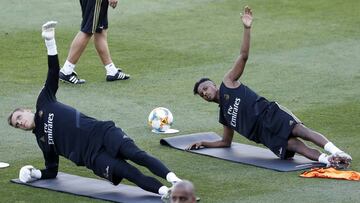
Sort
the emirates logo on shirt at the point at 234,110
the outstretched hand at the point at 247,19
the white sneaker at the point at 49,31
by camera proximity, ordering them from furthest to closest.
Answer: the emirates logo on shirt at the point at 234,110 < the outstretched hand at the point at 247,19 < the white sneaker at the point at 49,31

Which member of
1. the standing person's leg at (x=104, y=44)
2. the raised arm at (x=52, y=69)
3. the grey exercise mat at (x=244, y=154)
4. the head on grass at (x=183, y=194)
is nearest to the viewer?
the head on grass at (x=183, y=194)

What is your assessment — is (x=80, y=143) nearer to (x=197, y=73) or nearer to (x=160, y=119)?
(x=160, y=119)

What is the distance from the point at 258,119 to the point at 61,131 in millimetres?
2395

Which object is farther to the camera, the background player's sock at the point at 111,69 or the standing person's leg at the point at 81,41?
the background player's sock at the point at 111,69

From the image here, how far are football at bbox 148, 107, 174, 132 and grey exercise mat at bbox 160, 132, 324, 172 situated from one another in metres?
0.42

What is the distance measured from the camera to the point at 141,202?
1059 centimetres

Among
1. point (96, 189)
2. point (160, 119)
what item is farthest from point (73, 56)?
point (96, 189)

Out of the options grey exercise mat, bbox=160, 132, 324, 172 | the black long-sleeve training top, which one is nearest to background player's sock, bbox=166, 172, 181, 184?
the black long-sleeve training top

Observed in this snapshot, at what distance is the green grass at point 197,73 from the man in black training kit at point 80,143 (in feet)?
1.35

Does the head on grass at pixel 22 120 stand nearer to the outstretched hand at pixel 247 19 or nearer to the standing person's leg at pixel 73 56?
the outstretched hand at pixel 247 19

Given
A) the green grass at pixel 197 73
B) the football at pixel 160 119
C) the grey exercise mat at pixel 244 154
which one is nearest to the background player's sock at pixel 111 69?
the green grass at pixel 197 73

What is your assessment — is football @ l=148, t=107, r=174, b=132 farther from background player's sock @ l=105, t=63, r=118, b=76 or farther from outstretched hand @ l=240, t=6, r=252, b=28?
background player's sock @ l=105, t=63, r=118, b=76

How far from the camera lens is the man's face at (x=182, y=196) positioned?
7.61 meters

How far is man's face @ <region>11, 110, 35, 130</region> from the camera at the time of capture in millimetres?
11289
